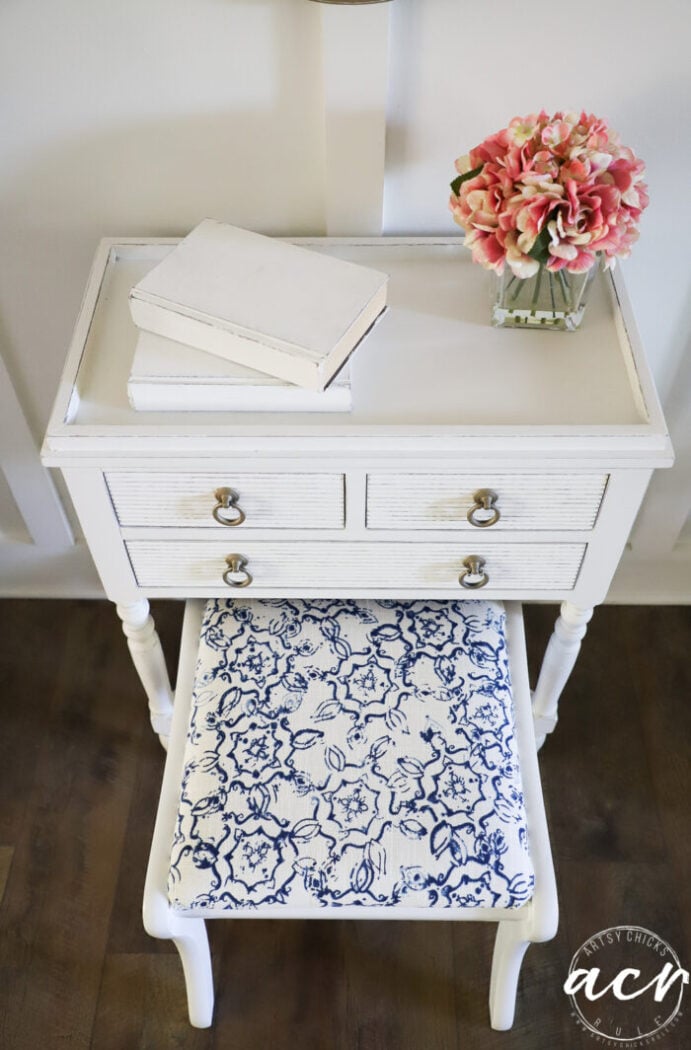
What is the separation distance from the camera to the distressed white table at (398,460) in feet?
3.11

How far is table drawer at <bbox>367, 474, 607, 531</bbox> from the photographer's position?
990 millimetres

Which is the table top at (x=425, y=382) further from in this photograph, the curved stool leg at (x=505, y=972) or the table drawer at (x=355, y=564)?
the curved stool leg at (x=505, y=972)

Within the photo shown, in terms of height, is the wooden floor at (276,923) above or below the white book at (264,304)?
below

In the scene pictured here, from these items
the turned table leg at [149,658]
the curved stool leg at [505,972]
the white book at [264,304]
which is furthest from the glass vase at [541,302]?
the curved stool leg at [505,972]

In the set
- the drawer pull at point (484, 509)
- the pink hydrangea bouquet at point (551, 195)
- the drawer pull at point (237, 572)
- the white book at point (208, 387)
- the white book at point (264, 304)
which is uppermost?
the pink hydrangea bouquet at point (551, 195)

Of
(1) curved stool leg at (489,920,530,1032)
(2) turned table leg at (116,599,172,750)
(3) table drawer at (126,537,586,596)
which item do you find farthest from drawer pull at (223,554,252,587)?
(1) curved stool leg at (489,920,530,1032)

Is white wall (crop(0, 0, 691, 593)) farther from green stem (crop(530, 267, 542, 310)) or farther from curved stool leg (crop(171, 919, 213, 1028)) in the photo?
curved stool leg (crop(171, 919, 213, 1028))

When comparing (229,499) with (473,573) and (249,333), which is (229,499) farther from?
(473,573)

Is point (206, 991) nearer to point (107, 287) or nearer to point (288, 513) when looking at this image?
point (288, 513)

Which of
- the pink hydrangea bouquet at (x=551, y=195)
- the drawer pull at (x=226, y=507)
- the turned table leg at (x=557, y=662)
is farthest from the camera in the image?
the turned table leg at (x=557, y=662)

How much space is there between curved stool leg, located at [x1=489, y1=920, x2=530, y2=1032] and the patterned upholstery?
4.4 inches

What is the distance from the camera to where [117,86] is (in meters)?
1.04

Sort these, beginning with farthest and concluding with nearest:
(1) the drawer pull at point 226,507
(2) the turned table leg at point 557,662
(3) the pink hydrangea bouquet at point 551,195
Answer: (2) the turned table leg at point 557,662
(1) the drawer pull at point 226,507
(3) the pink hydrangea bouquet at point 551,195

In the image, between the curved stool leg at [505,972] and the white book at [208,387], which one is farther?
the curved stool leg at [505,972]
